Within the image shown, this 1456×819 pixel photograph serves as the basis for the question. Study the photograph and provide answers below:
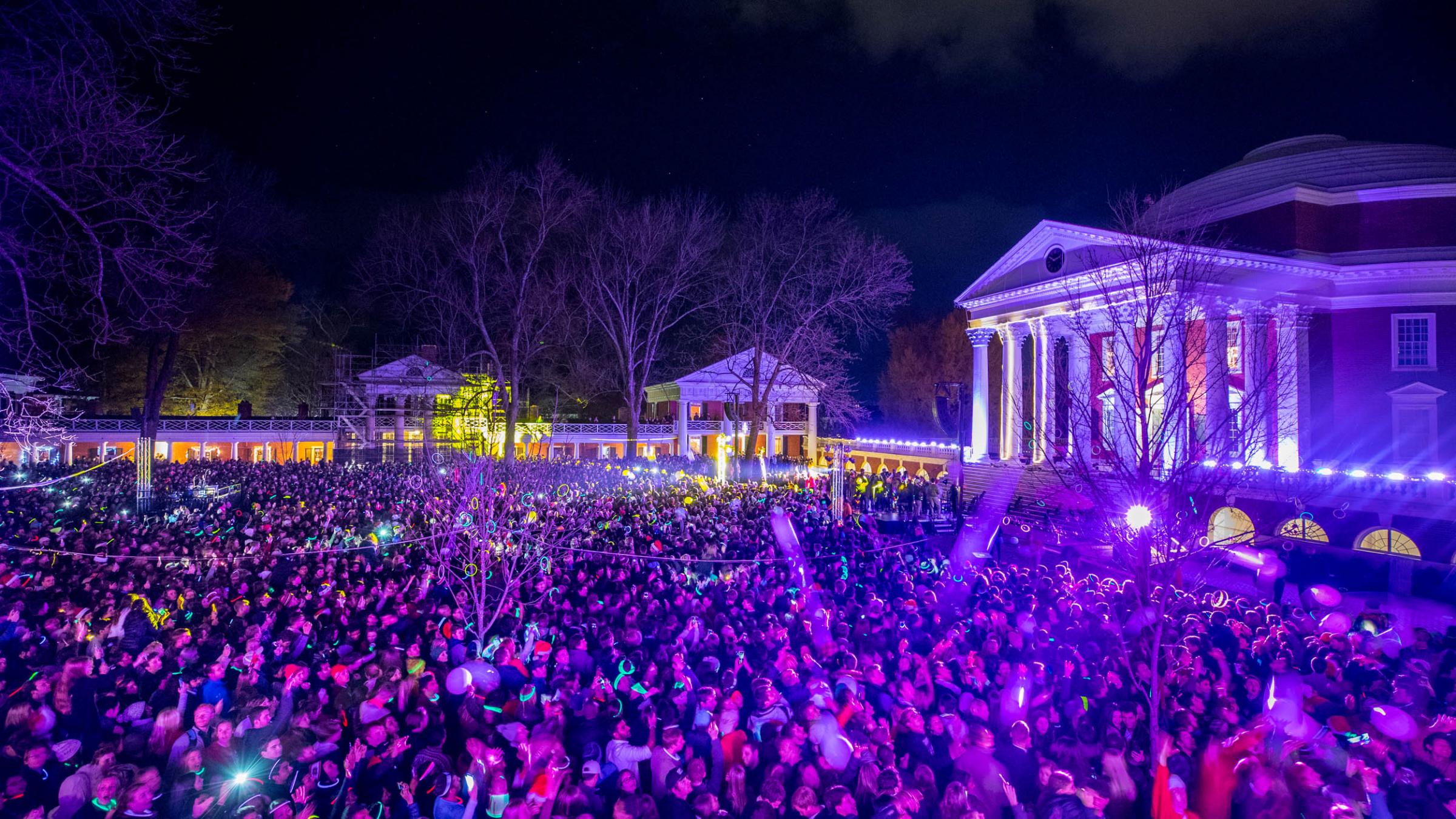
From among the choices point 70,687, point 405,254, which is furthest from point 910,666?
point 405,254

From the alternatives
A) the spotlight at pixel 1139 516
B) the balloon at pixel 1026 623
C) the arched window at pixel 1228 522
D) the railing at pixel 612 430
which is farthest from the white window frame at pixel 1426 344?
the railing at pixel 612 430

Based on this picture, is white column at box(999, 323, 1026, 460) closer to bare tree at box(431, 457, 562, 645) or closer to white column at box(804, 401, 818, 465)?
white column at box(804, 401, 818, 465)

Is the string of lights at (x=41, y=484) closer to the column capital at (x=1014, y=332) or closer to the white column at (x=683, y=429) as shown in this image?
the white column at (x=683, y=429)

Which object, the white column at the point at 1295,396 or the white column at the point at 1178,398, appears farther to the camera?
the white column at the point at 1295,396

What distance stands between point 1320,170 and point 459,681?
3247cm

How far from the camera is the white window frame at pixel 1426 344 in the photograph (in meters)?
21.1

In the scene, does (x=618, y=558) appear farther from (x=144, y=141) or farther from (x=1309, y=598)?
(x=1309, y=598)

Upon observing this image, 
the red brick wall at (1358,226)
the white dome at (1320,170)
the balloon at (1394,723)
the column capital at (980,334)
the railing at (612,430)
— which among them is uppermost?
the white dome at (1320,170)

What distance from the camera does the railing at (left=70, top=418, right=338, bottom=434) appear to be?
33344 mm

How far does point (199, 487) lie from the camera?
18.9 m

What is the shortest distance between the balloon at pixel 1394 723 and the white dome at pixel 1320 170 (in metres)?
20.8

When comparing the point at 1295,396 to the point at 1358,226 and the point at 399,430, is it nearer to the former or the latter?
the point at 1358,226

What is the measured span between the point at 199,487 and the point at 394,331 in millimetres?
30771

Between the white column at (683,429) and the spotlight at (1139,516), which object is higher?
the white column at (683,429)
